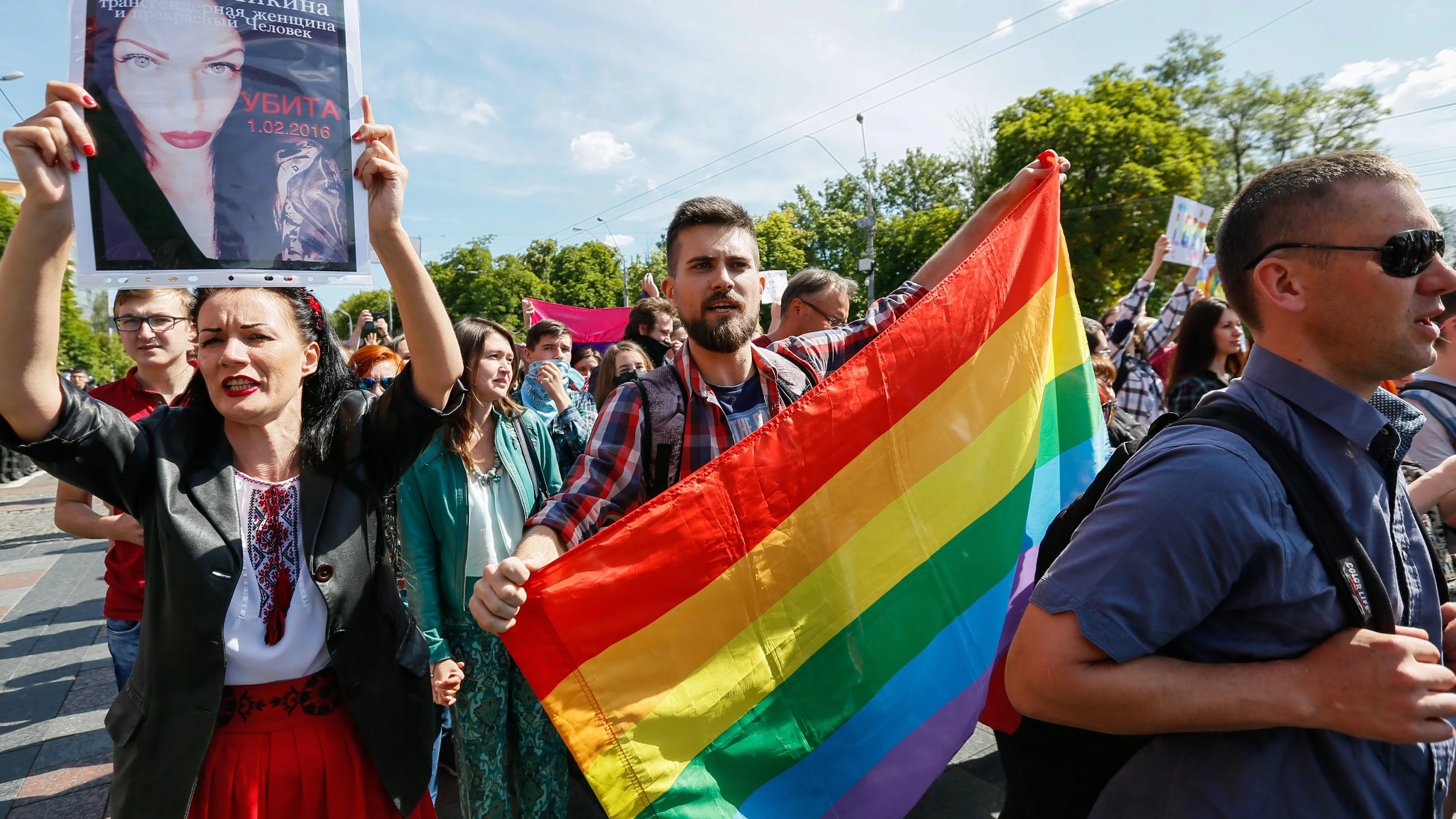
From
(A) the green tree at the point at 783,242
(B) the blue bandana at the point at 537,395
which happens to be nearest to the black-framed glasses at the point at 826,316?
(B) the blue bandana at the point at 537,395

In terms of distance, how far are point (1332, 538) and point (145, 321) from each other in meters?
3.89

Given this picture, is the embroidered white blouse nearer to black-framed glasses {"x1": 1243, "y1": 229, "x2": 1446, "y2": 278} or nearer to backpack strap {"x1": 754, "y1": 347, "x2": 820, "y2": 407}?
backpack strap {"x1": 754, "y1": 347, "x2": 820, "y2": 407}

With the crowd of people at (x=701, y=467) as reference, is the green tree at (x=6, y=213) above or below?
above

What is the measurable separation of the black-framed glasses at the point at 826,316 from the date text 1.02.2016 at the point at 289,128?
3.22m

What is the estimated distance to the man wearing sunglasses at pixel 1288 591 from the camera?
1.21 m

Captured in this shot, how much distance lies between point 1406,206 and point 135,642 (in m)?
4.23

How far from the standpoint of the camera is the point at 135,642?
3105mm

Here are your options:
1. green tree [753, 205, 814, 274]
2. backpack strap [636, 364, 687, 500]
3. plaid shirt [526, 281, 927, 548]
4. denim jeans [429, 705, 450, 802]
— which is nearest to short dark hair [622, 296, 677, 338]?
denim jeans [429, 705, 450, 802]

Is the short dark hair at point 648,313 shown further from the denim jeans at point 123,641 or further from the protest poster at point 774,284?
the denim jeans at point 123,641

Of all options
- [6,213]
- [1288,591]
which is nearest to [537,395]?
[1288,591]

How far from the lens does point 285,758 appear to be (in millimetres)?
1730

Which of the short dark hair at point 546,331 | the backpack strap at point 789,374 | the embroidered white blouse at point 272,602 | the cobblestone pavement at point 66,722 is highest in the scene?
the short dark hair at point 546,331

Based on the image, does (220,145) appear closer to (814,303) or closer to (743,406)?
(743,406)

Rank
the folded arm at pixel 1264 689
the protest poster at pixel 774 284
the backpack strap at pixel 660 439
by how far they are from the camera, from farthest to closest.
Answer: the protest poster at pixel 774 284
the backpack strap at pixel 660 439
the folded arm at pixel 1264 689
